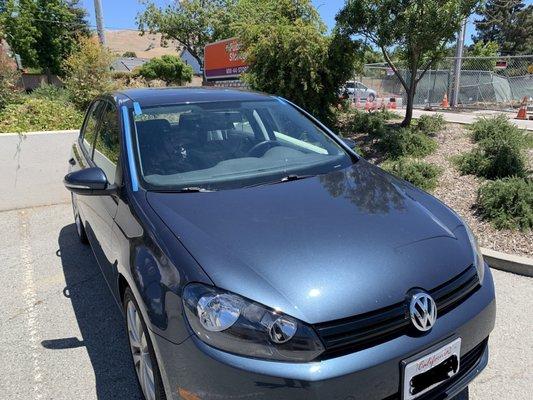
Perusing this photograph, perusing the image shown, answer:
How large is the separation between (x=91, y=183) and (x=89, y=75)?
26.0ft

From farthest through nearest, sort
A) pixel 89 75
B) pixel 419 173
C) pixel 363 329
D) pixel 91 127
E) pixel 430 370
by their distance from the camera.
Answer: pixel 89 75 < pixel 419 173 < pixel 91 127 < pixel 430 370 < pixel 363 329

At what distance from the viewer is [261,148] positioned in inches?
126

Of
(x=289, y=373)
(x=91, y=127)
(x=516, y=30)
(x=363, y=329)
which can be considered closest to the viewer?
(x=289, y=373)

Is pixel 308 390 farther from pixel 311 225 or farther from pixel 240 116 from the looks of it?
pixel 240 116

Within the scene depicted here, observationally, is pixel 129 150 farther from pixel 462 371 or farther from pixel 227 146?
pixel 462 371

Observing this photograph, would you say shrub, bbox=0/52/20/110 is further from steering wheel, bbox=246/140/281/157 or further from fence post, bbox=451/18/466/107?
fence post, bbox=451/18/466/107

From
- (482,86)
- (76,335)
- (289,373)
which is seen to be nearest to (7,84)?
(76,335)

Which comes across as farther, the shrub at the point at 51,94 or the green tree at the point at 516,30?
the green tree at the point at 516,30

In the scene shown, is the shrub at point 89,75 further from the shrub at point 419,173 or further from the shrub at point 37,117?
the shrub at point 419,173

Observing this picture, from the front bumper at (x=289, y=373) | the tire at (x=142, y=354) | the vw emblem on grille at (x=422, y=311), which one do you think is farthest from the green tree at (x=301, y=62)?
the front bumper at (x=289, y=373)

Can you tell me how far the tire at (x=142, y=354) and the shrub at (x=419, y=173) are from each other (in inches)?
164

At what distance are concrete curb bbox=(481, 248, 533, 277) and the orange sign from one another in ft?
40.8

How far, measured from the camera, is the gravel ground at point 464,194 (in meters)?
4.32

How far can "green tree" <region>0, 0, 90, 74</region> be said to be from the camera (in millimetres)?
39406
